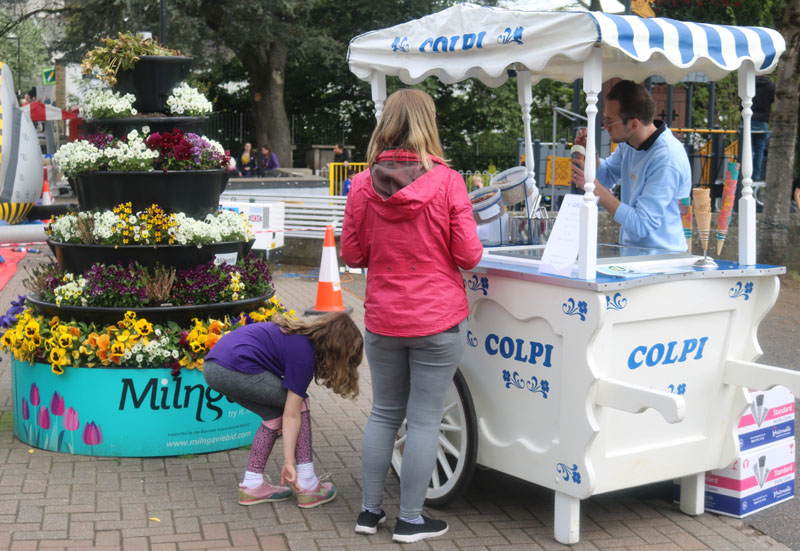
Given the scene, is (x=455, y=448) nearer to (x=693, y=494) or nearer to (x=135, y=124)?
(x=693, y=494)

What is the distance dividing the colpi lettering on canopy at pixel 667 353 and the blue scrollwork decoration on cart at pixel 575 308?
0.37 meters

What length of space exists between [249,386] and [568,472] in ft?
5.03

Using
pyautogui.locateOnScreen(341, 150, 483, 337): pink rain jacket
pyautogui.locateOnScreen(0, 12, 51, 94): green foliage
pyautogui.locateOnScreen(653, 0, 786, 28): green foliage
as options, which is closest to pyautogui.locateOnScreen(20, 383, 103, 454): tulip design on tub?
pyautogui.locateOnScreen(341, 150, 483, 337): pink rain jacket

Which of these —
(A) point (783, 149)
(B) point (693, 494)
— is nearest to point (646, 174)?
(B) point (693, 494)

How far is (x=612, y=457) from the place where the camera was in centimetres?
429

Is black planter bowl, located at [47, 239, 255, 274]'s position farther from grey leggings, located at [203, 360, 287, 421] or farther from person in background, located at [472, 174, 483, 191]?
person in background, located at [472, 174, 483, 191]

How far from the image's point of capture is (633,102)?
5.02m

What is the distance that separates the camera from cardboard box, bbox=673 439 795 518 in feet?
15.6

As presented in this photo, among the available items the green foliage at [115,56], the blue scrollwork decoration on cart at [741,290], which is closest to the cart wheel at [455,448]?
the blue scrollwork decoration on cart at [741,290]

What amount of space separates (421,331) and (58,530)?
1865 mm

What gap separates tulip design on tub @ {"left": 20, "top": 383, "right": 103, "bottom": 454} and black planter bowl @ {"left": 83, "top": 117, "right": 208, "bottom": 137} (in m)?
1.51

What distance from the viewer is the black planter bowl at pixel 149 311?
17.6ft

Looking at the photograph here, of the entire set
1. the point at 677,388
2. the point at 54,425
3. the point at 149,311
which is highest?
the point at 149,311

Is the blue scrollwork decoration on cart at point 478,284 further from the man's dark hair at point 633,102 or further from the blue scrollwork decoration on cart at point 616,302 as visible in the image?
the man's dark hair at point 633,102
